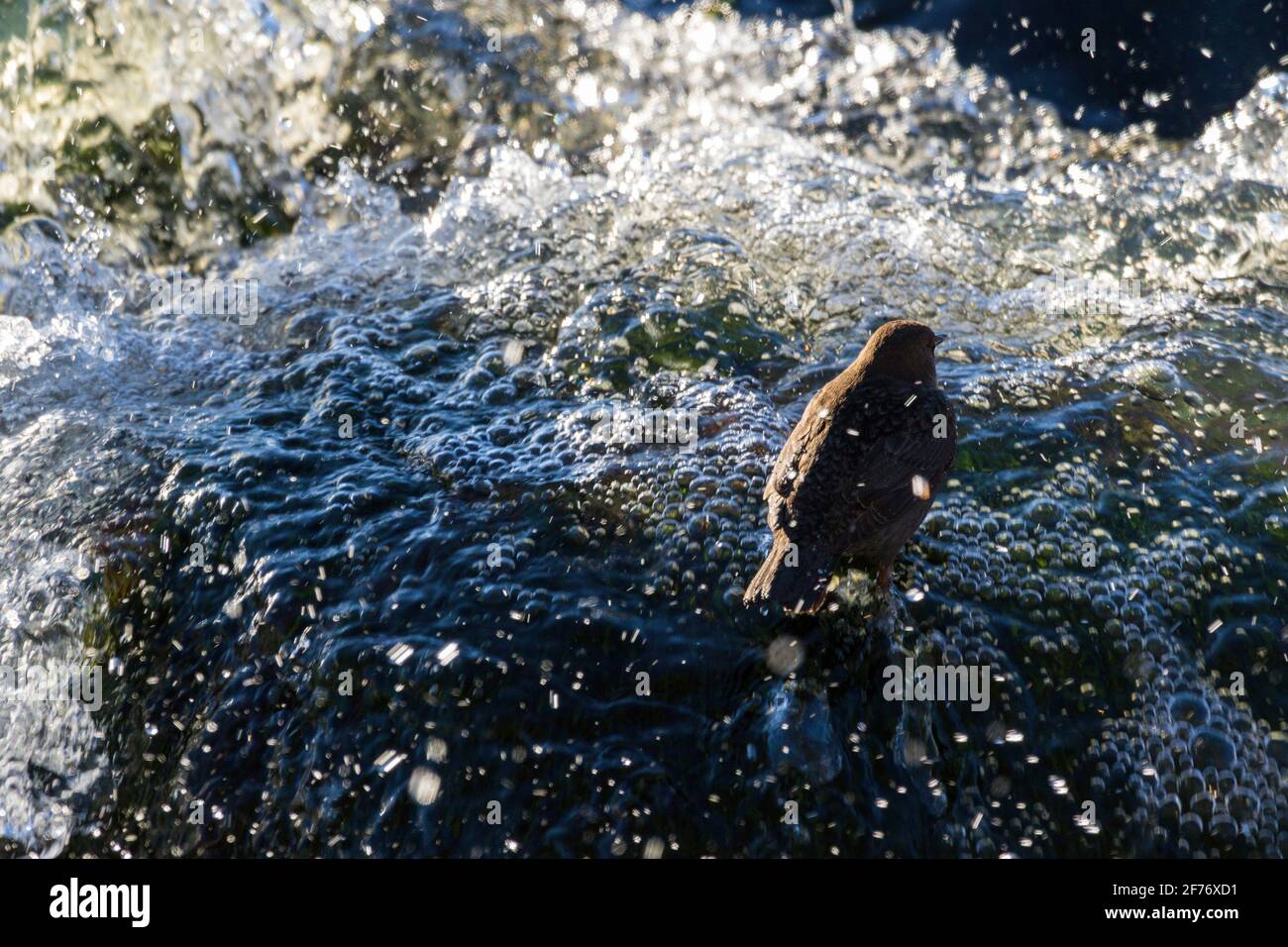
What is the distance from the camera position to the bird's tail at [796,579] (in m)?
3.17

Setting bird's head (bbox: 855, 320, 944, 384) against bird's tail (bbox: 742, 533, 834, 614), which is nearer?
bird's tail (bbox: 742, 533, 834, 614)

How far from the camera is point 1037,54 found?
8.40m

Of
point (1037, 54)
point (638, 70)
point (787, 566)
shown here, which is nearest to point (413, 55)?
point (638, 70)

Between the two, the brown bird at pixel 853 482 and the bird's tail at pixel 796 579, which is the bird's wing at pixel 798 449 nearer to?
the brown bird at pixel 853 482

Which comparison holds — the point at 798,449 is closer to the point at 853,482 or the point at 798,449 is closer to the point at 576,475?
the point at 853,482

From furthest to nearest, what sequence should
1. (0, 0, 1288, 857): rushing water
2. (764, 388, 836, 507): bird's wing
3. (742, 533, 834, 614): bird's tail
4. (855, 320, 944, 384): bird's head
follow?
(855, 320, 944, 384): bird's head
(764, 388, 836, 507): bird's wing
(742, 533, 834, 614): bird's tail
(0, 0, 1288, 857): rushing water

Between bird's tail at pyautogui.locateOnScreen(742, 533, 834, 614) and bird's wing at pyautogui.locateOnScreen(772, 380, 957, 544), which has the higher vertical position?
bird's wing at pyautogui.locateOnScreen(772, 380, 957, 544)

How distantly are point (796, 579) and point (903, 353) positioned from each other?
1258mm

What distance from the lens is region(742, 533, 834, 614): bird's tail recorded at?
10.4ft

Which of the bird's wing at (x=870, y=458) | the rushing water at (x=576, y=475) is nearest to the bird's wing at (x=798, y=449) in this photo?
the bird's wing at (x=870, y=458)

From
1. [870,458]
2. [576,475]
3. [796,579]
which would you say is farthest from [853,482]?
[576,475]

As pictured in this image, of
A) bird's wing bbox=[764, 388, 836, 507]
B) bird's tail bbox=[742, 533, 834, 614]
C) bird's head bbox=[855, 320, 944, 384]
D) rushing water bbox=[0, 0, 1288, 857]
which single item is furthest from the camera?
bird's head bbox=[855, 320, 944, 384]

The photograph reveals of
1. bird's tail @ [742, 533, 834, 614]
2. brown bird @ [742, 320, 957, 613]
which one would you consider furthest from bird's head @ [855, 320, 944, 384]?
bird's tail @ [742, 533, 834, 614]

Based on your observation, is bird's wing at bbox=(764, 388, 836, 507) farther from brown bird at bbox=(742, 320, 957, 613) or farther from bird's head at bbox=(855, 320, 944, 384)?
bird's head at bbox=(855, 320, 944, 384)
